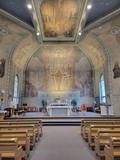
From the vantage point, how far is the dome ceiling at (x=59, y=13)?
10.8m

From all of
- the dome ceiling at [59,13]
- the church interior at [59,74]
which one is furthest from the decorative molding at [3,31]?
the dome ceiling at [59,13]

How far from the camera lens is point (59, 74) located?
64.8 ft

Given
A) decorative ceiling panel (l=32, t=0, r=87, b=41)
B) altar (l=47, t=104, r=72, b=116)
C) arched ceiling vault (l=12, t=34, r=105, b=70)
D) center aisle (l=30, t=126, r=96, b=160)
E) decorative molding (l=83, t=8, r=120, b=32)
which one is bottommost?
center aisle (l=30, t=126, r=96, b=160)

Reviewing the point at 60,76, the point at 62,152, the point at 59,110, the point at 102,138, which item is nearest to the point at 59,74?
the point at 60,76

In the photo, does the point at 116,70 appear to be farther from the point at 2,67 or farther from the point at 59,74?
the point at 2,67

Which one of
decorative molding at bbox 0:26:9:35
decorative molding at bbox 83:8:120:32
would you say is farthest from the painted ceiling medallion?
decorative molding at bbox 0:26:9:35

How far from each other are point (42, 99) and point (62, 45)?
295 inches

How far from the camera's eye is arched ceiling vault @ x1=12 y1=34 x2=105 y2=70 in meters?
16.4

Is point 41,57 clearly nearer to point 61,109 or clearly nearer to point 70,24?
point 70,24

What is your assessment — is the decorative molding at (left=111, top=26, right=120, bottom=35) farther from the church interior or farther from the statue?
the statue

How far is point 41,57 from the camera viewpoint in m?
19.8

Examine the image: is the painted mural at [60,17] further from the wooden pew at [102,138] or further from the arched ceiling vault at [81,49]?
the wooden pew at [102,138]

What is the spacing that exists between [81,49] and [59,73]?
425cm

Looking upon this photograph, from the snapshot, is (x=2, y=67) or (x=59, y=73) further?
(x=59, y=73)
